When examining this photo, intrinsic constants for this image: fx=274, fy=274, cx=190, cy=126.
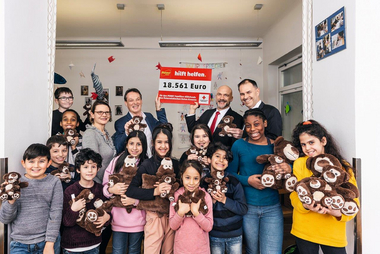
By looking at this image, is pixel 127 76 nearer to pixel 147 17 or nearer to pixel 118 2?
pixel 147 17

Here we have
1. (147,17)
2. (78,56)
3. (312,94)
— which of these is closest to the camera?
(312,94)

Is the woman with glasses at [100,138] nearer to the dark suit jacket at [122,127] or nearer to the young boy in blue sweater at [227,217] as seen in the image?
the dark suit jacket at [122,127]

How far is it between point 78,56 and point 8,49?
11.4 ft

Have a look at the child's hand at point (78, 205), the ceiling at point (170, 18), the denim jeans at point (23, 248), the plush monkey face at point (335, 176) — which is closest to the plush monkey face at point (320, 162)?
the plush monkey face at point (335, 176)

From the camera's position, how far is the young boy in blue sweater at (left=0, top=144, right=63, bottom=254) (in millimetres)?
1821

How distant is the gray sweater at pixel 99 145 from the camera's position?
235cm

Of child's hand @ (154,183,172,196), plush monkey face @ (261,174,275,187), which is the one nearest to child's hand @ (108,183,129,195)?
child's hand @ (154,183,172,196)

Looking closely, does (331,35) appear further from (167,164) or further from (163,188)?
(163,188)

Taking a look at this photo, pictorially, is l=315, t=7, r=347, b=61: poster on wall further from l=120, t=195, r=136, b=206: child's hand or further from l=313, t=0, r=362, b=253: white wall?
l=120, t=195, r=136, b=206: child's hand

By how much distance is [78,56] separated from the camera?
5.20m

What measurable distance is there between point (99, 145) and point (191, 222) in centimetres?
107

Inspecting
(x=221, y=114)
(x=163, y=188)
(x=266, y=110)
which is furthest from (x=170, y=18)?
(x=163, y=188)

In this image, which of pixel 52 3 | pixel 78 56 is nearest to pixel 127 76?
pixel 78 56

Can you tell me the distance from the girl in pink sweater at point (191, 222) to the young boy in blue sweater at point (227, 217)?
8 centimetres
